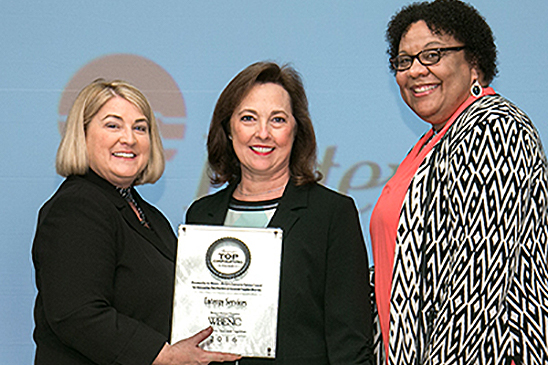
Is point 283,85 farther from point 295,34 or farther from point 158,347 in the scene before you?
point 295,34

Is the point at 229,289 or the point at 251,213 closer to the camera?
the point at 229,289

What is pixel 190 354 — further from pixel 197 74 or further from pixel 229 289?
pixel 197 74

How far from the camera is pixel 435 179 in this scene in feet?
6.06

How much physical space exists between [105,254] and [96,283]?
92mm

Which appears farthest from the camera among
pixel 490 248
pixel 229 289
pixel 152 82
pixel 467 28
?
pixel 152 82

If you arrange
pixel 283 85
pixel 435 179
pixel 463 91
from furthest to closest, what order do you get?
pixel 283 85 < pixel 463 91 < pixel 435 179

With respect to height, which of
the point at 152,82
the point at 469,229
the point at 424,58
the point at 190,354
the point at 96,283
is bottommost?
the point at 190,354

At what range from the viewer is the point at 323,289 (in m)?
2.00

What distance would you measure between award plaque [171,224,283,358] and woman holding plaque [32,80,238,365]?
0.05 metres

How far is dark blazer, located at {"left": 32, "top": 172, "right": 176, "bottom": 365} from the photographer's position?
1.89 meters

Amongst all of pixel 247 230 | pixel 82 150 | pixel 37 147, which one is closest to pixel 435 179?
pixel 247 230

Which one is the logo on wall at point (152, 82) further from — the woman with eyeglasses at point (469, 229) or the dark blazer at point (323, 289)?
the woman with eyeglasses at point (469, 229)

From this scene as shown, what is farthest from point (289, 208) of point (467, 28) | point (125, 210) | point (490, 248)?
point (467, 28)

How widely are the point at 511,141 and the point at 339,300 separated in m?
0.66
